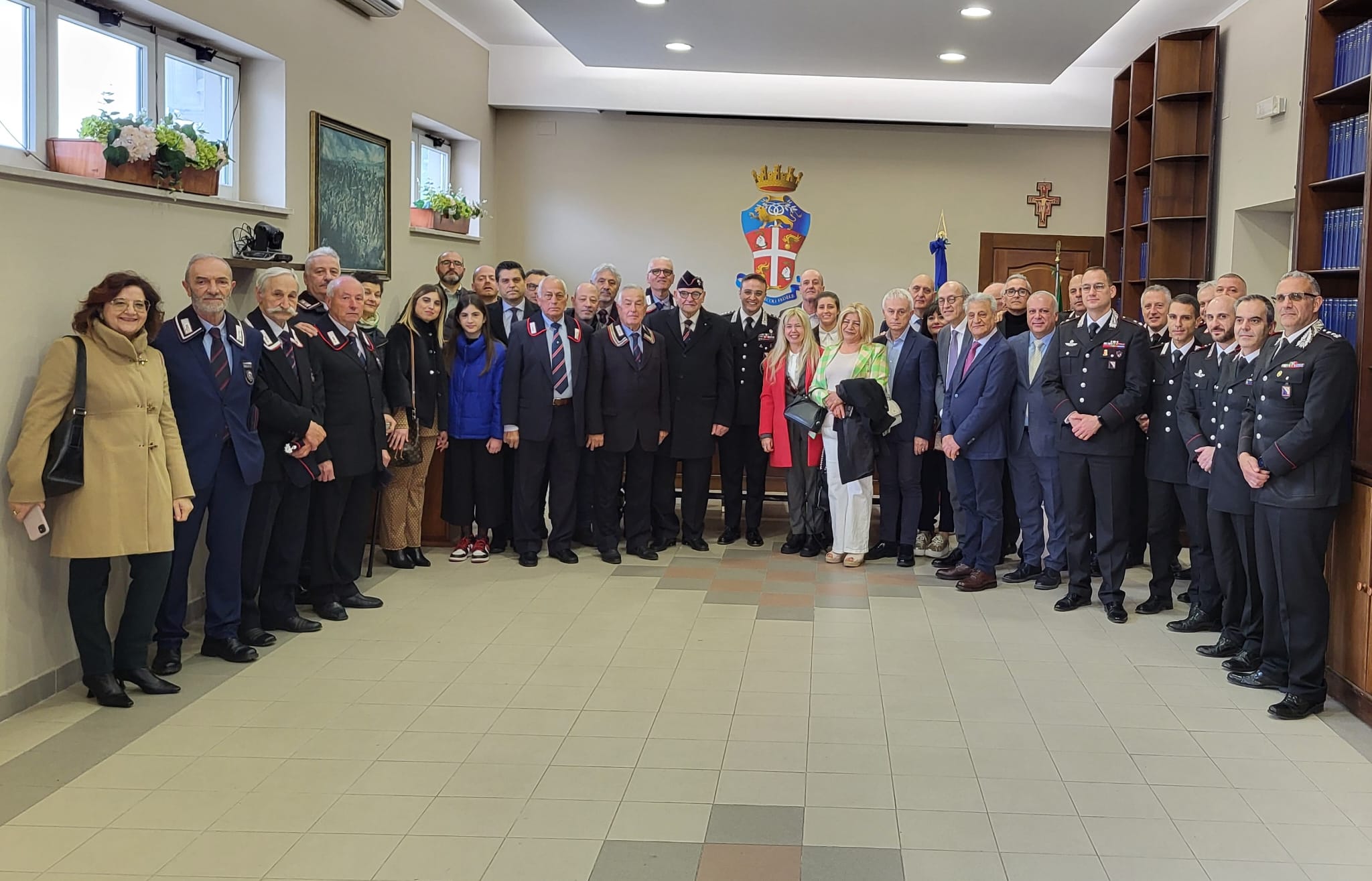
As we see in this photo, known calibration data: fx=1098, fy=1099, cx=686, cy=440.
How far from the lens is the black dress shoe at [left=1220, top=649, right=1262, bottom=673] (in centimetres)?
442

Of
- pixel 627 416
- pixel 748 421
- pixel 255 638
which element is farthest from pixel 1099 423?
pixel 255 638

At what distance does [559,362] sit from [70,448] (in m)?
2.78

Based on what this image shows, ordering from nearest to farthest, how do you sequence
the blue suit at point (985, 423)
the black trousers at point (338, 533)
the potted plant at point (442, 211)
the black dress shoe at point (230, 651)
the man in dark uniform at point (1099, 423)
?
the black dress shoe at point (230, 651)
the black trousers at point (338, 533)
the man in dark uniform at point (1099, 423)
the blue suit at point (985, 423)
the potted plant at point (442, 211)

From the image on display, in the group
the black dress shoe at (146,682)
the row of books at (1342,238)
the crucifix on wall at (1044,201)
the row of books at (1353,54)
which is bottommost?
the black dress shoe at (146,682)

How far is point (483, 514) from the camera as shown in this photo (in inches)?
245

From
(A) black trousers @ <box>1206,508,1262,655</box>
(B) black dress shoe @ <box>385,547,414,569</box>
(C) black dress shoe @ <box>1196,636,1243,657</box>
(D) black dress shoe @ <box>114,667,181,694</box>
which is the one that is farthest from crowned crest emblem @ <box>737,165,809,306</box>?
(D) black dress shoe @ <box>114,667,181,694</box>

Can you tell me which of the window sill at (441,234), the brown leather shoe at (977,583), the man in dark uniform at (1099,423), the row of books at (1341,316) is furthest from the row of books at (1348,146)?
the window sill at (441,234)

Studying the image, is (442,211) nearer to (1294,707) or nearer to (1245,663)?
(1245,663)

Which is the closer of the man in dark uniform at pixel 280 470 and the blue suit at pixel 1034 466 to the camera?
the man in dark uniform at pixel 280 470

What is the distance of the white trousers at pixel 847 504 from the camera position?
20.3ft

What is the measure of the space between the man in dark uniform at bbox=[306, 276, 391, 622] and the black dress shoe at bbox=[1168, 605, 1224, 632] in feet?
12.4

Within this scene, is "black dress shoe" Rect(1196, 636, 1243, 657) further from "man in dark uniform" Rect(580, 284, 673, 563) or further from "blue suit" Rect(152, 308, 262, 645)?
"blue suit" Rect(152, 308, 262, 645)

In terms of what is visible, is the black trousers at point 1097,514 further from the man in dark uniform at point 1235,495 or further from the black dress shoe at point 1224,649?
the black dress shoe at point 1224,649

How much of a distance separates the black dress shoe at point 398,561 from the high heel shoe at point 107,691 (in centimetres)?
218
